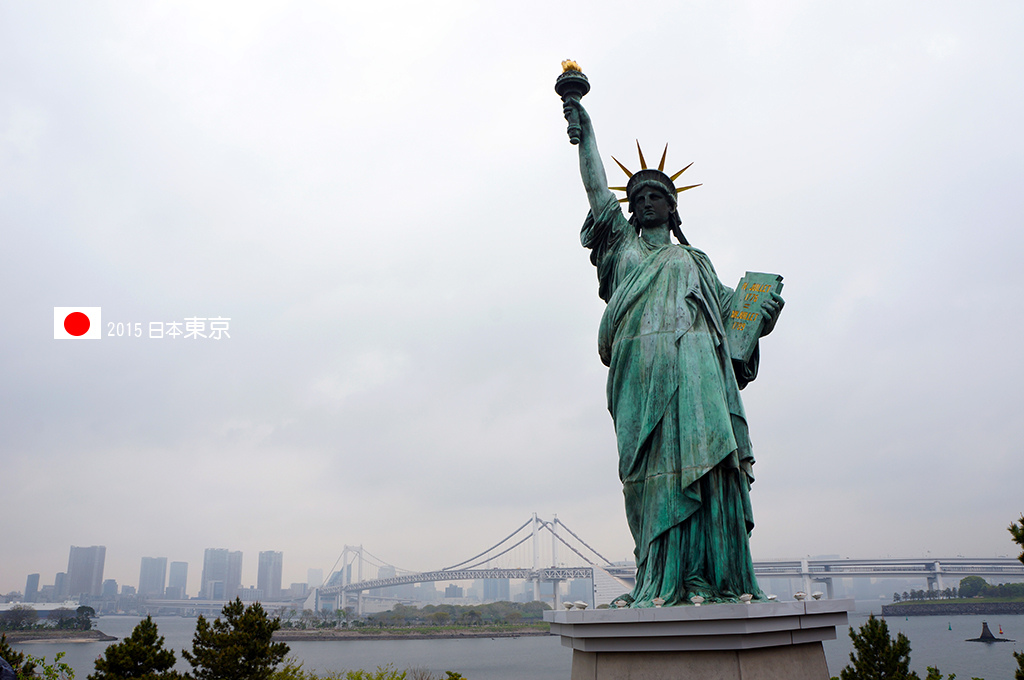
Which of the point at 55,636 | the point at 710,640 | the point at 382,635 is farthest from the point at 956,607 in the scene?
the point at 710,640

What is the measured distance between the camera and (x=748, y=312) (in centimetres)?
571

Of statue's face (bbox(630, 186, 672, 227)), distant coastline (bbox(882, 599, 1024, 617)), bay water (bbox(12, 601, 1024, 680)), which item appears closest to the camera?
statue's face (bbox(630, 186, 672, 227))

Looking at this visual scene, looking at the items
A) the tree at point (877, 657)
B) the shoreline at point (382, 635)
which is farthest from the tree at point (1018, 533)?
the shoreline at point (382, 635)

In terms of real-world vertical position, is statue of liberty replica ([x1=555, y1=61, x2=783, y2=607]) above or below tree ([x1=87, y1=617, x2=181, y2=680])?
above

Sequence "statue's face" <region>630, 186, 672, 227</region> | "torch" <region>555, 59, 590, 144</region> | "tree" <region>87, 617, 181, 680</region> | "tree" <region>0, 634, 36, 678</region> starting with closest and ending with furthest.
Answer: "statue's face" <region>630, 186, 672, 227</region>, "torch" <region>555, 59, 590, 144</region>, "tree" <region>0, 634, 36, 678</region>, "tree" <region>87, 617, 181, 680</region>

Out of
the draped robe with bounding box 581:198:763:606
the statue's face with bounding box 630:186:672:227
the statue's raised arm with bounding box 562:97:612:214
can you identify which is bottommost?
the draped robe with bounding box 581:198:763:606

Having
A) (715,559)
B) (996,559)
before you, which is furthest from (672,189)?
(996,559)

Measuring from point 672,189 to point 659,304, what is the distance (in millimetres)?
1355

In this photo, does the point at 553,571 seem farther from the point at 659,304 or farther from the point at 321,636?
the point at 659,304

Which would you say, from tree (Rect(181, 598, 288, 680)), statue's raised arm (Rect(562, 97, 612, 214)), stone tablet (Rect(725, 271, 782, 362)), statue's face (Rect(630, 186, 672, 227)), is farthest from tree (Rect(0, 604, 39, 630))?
stone tablet (Rect(725, 271, 782, 362))

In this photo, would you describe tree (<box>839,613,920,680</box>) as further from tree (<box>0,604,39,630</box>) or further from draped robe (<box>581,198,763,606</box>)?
tree (<box>0,604,39,630</box>)

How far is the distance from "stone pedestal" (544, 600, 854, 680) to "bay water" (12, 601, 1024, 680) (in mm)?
21664

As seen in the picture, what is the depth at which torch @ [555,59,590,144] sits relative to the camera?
635 centimetres

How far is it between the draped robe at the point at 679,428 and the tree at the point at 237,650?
31.1 ft
